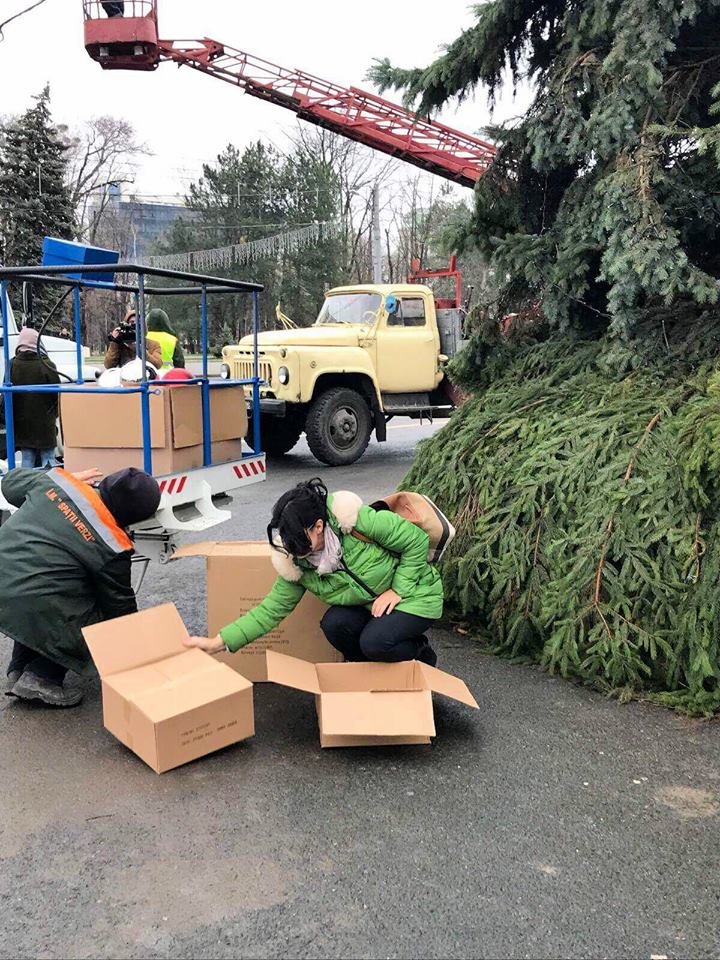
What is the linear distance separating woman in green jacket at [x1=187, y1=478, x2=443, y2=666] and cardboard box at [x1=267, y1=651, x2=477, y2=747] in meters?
0.11

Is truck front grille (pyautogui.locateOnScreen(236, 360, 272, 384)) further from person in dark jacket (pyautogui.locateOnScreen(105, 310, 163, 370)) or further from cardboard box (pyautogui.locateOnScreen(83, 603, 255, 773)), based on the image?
cardboard box (pyautogui.locateOnScreen(83, 603, 255, 773))

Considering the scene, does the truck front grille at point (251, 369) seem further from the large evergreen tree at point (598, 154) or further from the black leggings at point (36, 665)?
the black leggings at point (36, 665)

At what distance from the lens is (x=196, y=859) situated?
2.68 metres

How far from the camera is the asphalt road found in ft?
7.64

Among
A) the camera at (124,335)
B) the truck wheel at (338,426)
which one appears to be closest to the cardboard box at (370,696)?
the camera at (124,335)

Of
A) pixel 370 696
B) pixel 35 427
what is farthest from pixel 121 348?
pixel 370 696

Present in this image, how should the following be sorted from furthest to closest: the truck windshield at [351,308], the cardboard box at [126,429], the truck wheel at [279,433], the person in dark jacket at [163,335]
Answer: the truck windshield at [351,308] → the truck wheel at [279,433] → the person in dark jacket at [163,335] → the cardboard box at [126,429]

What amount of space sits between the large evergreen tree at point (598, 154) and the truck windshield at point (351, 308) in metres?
5.50

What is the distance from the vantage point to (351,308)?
38.5ft

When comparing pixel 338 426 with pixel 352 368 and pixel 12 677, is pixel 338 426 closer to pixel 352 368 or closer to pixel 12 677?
pixel 352 368

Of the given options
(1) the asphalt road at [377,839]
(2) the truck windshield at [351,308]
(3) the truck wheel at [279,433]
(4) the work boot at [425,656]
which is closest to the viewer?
(1) the asphalt road at [377,839]

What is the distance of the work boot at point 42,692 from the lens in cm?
377

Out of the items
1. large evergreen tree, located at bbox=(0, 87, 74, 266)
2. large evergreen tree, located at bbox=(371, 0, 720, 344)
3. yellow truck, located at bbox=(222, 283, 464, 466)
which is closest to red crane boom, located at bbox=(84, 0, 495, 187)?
yellow truck, located at bbox=(222, 283, 464, 466)

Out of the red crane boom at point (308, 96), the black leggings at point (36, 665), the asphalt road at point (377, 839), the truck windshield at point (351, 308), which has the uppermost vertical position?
the red crane boom at point (308, 96)
